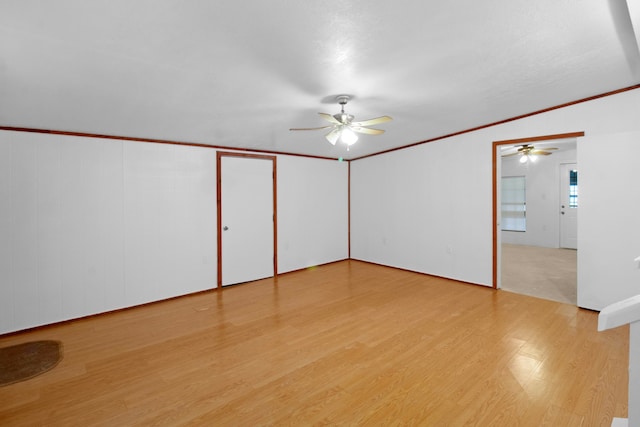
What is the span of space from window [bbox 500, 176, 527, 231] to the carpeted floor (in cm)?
952

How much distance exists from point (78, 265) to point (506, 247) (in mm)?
8778

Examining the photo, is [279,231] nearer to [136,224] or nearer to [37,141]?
[136,224]

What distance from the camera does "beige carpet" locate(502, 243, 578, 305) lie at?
427 centimetres

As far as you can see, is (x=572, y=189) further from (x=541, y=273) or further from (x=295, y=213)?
(x=295, y=213)

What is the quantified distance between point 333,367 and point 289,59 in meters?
2.49

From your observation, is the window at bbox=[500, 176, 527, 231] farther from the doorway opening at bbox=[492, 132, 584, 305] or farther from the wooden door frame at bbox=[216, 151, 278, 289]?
the wooden door frame at bbox=[216, 151, 278, 289]

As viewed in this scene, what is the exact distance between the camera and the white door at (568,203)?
24.0ft

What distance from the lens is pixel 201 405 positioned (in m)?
2.07

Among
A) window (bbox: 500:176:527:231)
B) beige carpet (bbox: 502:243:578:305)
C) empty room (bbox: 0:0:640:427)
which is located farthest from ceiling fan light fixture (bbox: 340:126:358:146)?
window (bbox: 500:176:527:231)

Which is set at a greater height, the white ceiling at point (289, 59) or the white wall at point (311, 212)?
the white ceiling at point (289, 59)

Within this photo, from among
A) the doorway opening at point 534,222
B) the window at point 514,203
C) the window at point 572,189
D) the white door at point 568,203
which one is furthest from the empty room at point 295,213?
the window at point 514,203

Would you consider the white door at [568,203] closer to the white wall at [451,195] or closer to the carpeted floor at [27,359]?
the white wall at [451,195]

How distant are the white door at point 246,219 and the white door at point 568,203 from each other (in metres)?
7.12

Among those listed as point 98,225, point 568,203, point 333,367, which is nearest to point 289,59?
point 333,367
